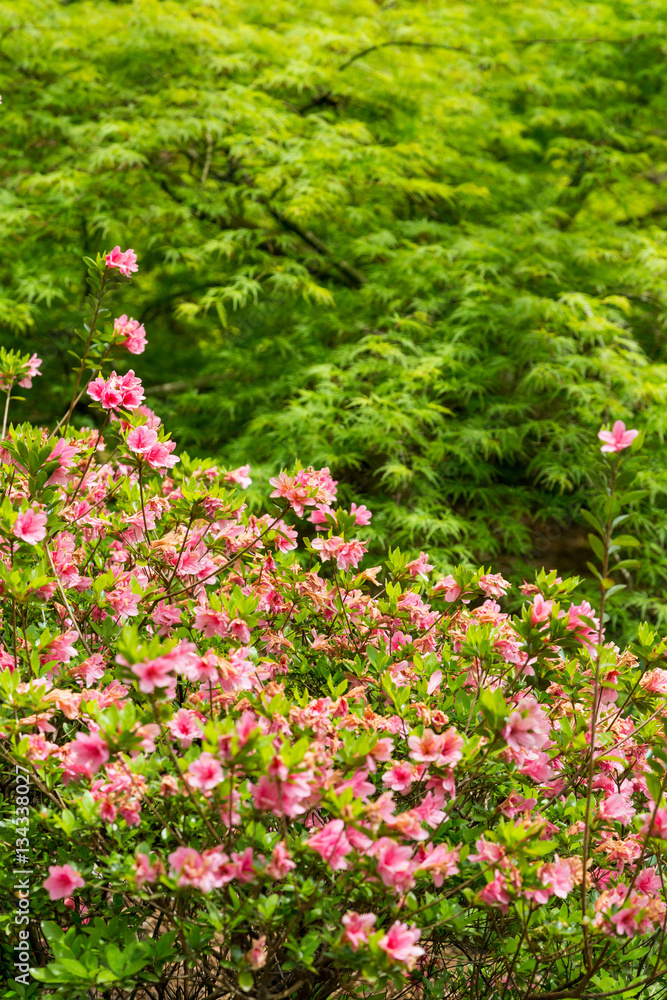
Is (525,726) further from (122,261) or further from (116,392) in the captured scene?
(122,261)

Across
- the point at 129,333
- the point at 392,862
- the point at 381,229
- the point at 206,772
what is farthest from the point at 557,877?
the point at 381,229

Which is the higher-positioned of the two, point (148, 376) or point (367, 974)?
point (367, 974)

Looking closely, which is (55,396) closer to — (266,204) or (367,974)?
(266,204)

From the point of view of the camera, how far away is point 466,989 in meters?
1.60

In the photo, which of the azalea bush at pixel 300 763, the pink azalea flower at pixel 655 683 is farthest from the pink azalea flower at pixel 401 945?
the pink azalea flower at pixel 655 683

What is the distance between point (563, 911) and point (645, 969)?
1.15 feet

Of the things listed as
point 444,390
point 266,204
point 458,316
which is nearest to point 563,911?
point 444,390

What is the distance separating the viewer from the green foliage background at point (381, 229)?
13.8 ft

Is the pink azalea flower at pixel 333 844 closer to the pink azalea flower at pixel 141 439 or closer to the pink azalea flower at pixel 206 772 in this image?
the pink azalea flower at pixel 206 772

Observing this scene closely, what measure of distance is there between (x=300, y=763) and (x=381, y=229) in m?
4.48

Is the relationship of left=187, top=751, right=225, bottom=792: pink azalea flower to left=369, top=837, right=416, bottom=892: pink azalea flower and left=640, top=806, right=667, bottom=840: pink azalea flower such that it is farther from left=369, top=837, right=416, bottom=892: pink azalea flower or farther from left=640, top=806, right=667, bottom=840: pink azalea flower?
left=640, top=806, right=667, bottom=840: pink azalea flower

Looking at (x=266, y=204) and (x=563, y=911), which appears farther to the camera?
(x=266, y=204)

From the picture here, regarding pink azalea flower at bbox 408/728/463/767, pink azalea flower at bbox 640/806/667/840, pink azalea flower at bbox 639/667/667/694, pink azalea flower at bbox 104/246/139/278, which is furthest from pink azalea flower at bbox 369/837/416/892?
pink azalea flower at bbox 104/246/139/278

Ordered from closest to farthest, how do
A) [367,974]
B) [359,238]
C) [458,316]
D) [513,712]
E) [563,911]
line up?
[367,974] → [513,712] → [563,911] → [458,316] → [359,238]
